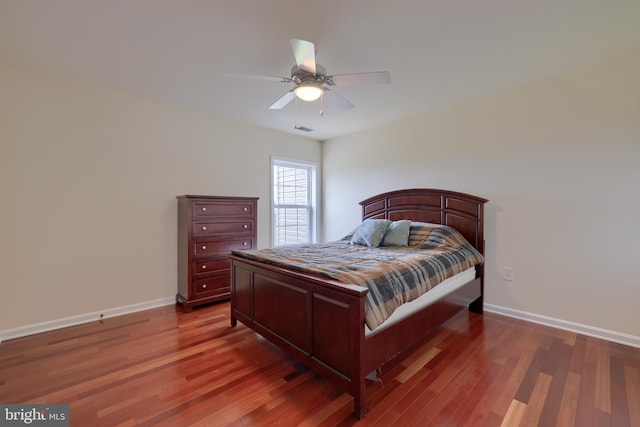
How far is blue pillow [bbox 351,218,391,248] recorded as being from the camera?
3.15 m

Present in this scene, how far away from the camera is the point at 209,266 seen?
3.22 m

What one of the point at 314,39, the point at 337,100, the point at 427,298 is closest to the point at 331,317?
the point at 427,298

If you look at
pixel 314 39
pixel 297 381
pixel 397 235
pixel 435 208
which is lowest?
pixel 297 381

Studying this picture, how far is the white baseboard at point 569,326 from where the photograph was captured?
7.47ft

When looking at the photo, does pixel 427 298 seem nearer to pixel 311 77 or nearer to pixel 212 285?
pixel 311 77

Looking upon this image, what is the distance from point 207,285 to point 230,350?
1.18 metres

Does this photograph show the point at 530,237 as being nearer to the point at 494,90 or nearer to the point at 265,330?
the point at 494,90

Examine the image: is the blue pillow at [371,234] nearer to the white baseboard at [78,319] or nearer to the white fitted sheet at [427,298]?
the white fitted sheet at [427,298]

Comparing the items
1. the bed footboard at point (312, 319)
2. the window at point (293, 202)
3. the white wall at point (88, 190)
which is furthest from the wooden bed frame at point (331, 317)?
the window at point (293, 202)

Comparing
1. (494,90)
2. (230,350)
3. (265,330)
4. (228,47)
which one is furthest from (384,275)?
(494,90)

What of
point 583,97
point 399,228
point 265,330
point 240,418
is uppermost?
point 583,97

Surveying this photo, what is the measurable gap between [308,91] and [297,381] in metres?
2.08

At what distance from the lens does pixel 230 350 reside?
86.7 inches

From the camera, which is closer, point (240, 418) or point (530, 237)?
point (240, 418)
